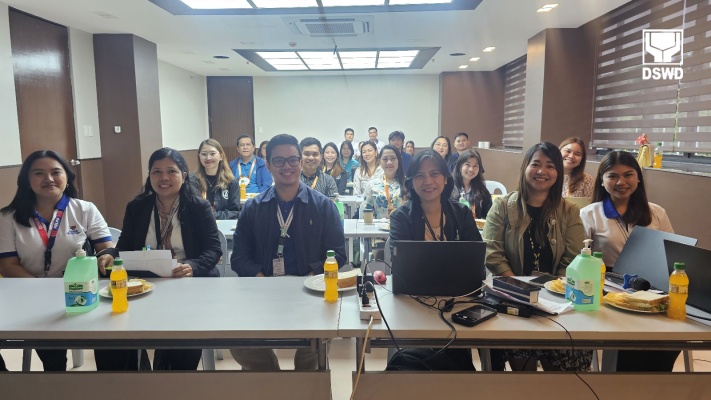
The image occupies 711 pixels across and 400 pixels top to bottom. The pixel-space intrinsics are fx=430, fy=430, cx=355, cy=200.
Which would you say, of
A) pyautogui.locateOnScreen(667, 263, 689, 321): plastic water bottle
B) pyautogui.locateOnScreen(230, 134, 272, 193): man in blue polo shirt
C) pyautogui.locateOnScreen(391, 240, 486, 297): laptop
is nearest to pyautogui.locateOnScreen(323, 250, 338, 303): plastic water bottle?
pyautogui.locateOnScreen(391, 240, 486, 297): laptop

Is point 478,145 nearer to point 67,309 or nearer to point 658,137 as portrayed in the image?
point 658,137

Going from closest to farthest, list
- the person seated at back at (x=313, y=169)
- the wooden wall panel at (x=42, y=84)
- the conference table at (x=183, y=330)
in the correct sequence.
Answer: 1. the conference table at (x=183, y=330)
2. the person seated at back at (x=313, y=169)
3. the wooden wall panel at (x=42, y=84)

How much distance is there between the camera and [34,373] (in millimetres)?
1524

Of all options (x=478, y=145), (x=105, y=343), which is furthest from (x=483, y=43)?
(x=105, y=343)

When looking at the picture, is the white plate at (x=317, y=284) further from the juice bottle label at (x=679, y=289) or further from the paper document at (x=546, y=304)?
the juice bottle label at (x=679, y=289)

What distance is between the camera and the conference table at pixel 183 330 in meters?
1.45

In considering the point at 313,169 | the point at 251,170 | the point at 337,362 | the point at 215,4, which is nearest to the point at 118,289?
the point at 337,362

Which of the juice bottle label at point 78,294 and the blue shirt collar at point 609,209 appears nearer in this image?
the juice bottle label at point 78,294

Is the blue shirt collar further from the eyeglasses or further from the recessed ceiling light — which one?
the recessed ceiling light

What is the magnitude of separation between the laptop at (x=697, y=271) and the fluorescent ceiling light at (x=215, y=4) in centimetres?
457

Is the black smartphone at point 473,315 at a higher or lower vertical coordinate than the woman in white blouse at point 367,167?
lower

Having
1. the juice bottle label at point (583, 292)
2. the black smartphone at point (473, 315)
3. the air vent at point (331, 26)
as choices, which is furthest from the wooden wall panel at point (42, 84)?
the juice bottle label at point (583, 292)

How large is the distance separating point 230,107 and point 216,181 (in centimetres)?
722

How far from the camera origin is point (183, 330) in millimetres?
1446
